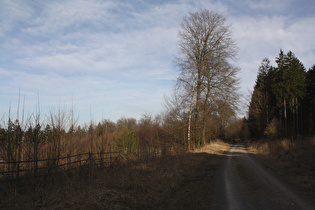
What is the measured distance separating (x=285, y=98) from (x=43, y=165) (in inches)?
1475

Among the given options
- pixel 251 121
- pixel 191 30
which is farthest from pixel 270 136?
pixel 191 30

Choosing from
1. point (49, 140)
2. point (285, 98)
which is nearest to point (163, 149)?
point (49, 140)

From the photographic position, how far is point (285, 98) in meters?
34.6

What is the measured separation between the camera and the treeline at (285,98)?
33.0 metres

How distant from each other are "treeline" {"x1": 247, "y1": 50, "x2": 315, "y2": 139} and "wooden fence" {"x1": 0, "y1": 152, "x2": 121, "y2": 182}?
2962 centimetres

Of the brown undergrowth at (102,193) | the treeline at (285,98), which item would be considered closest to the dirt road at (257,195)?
the brown undergrowth at (102,193)

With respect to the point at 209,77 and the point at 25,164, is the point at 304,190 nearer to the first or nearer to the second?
the point at 25,164

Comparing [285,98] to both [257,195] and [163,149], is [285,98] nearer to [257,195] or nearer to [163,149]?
[163,149]

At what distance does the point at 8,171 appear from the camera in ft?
19.4

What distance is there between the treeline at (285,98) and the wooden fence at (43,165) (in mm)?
29617

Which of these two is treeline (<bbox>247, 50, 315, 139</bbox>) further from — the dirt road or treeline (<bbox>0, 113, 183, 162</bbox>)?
treeline (<bbox>0, 113, 183, 162</bbox>)

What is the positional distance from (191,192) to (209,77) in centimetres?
1679

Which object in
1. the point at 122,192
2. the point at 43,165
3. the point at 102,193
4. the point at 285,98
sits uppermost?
the point at 285,98

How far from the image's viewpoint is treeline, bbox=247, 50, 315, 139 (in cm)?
3298
